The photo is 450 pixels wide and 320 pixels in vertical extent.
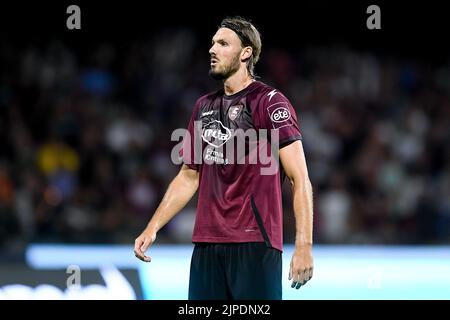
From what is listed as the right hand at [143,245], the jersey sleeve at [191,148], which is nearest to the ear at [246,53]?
the jersey sleeve at [191,148]

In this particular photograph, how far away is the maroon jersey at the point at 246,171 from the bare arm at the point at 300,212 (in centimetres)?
9

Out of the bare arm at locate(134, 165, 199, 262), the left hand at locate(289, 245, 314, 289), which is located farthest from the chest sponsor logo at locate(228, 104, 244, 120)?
the left hand at locate(289, 245, 314, 289)

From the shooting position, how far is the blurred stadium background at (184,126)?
9.91 metres

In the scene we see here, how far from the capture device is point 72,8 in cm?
1133

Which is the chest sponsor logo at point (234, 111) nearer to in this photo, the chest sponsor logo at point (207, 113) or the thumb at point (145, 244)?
the chest sponsor logo at point (207, 113)

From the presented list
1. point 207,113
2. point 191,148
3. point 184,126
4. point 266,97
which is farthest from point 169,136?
point 266,97

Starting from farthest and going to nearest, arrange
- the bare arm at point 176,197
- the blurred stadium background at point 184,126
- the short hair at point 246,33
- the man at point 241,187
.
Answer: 1. the blurred stadium background at point 184,126
2. the bare arm at point 176,197
3. the short hair at point 246,33
4. the man at point 241,187

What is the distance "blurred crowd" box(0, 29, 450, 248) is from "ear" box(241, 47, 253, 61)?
495 cm

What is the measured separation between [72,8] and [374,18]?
13.9 ft

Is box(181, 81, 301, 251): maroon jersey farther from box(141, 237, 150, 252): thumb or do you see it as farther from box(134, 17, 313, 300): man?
box(141, 237, 150, 252): thumb

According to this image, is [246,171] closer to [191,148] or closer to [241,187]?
[241,187]

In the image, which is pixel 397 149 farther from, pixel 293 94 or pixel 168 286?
pixel 168 286

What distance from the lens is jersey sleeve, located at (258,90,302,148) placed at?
509 cm

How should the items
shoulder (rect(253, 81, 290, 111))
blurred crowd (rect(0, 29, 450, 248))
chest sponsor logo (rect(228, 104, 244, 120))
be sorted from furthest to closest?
blurred crowd (rect(0, 29, 450, 248)), chest sponsor logo (rect(228, 104, 244, 120)), shoulder (rect(253, 81, 290, 111))
